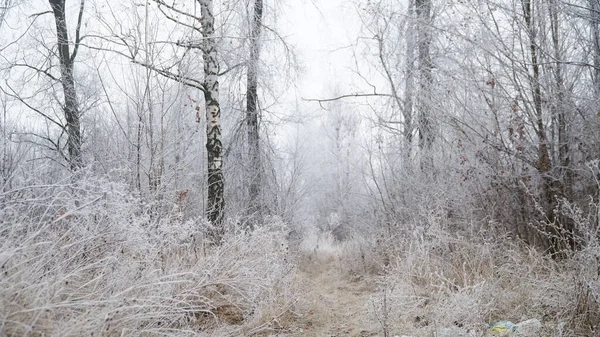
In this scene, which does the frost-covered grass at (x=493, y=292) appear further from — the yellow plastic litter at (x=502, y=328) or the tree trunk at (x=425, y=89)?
the tree trunk at (x=425, y=89)

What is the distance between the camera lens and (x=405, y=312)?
146 inches

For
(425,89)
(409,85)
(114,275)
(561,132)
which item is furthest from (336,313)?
(409,85)

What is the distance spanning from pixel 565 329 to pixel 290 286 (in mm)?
2586

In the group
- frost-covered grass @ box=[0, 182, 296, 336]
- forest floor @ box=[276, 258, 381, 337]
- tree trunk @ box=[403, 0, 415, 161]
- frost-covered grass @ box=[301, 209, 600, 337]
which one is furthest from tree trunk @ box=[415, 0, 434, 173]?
frost-covered grass @ box=[0, 182, 296, 336]

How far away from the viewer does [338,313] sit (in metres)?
4.62

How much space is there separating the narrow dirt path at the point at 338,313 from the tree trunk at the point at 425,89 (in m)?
2.27

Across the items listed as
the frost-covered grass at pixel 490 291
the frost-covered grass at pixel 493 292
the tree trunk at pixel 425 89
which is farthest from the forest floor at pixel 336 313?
the tree trunk at pixel 425 89

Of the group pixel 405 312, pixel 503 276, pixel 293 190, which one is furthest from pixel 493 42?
pixel 293 190

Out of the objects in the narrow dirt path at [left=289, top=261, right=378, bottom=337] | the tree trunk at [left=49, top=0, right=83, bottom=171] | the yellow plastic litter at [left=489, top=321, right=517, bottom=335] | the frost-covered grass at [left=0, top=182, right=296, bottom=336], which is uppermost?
the tree trunk at [left=49, top=0, right=83, bottom=171]

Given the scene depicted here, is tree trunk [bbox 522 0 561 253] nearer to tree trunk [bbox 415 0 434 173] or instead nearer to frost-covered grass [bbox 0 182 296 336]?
tree trunk [bbox 415 0 434 173]

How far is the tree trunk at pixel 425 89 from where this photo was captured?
20.9ft

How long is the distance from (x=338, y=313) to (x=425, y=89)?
3.82m

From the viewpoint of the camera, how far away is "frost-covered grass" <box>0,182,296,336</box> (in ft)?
6.74

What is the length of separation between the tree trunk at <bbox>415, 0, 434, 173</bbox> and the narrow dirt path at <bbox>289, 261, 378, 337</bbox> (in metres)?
2.27
